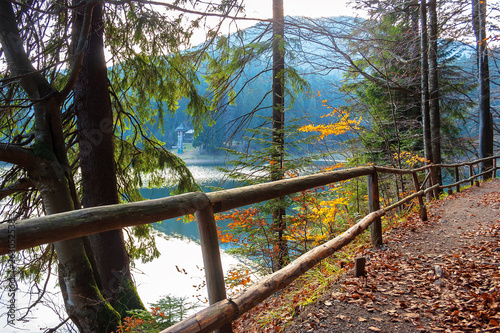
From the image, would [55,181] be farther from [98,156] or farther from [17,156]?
[98,156]

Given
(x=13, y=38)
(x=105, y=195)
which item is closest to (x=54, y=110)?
(x=13, y=38)

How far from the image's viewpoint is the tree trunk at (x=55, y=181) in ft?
12.9

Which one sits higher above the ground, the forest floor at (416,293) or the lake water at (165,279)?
the forest floor at (416,293)

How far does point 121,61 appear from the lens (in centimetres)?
558

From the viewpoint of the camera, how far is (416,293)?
278 cm

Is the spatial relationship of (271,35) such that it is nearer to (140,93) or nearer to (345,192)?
(140,93)

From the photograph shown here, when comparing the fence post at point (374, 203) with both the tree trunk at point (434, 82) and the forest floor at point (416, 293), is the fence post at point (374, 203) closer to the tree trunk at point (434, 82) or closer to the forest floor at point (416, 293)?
the forest floor at point (416, 293)

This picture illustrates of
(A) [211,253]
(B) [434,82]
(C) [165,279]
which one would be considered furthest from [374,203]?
(C) [165,279]

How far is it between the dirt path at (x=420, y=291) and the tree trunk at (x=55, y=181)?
3.08 metres

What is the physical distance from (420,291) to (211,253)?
2.24 meters

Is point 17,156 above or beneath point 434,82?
beneath

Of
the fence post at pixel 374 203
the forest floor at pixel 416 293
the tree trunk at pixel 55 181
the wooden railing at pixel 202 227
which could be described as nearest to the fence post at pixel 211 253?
the wooden railing at pixel 202 227

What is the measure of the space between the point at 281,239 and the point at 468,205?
4.89 m

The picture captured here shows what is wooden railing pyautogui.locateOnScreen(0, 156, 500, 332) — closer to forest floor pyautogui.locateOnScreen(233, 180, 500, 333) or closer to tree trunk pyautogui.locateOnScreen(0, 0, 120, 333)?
forest floor pyautogui.locateOnScreen(233, 180, 500, 333)
